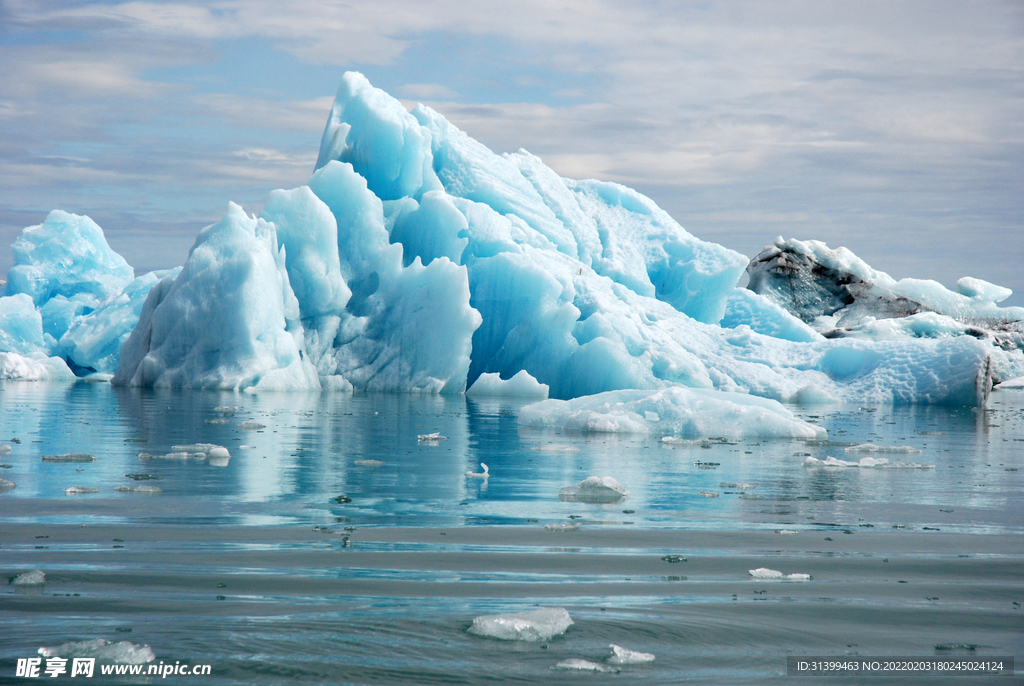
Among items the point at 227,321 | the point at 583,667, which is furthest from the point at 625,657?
the point at 227,321

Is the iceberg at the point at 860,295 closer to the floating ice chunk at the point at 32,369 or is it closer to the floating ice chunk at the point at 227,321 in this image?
the floating ice chunk at the point at 227,321

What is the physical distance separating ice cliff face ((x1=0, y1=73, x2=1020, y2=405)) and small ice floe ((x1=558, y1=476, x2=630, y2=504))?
1159 cm

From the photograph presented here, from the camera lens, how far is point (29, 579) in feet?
9.53

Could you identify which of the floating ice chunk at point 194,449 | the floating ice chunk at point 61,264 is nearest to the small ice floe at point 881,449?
the floating ice chunk at point 194,449

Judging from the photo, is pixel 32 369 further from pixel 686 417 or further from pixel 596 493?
pixel 596 493

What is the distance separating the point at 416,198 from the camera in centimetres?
2016

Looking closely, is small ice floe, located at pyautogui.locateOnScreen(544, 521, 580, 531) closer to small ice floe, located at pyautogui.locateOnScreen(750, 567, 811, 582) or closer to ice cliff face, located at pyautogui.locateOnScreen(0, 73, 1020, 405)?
small ice floe, located at pyautogui.locateOnScreen(750, 567, 811, 582)

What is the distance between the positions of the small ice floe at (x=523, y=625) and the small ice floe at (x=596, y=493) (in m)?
2.56

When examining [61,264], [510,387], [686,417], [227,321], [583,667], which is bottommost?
[583,667]

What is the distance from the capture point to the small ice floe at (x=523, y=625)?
2480 mm

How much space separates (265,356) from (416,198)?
5575mm

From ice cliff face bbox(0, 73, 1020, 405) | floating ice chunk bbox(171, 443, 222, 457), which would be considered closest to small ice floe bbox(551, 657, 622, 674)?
floating ice chunk bbox(171, 443, 222, 457)

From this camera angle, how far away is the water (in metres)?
2.39

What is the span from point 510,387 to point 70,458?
39.9 ft
